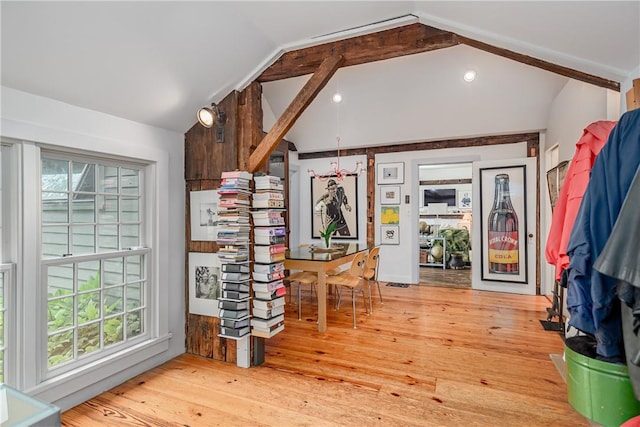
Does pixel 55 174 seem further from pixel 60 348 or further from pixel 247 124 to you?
pixel 247 124

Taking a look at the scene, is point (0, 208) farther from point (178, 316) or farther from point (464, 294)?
point (464, 294)

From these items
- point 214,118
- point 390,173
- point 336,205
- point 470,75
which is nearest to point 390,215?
point 390,173

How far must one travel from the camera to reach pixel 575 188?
190 centimetres

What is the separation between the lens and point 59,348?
2.16m

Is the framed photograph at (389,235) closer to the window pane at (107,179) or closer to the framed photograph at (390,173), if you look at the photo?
the framed photograph at (390,173)

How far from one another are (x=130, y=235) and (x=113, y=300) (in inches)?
19.7

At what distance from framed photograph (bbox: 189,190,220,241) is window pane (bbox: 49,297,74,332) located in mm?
985

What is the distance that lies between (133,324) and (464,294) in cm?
430

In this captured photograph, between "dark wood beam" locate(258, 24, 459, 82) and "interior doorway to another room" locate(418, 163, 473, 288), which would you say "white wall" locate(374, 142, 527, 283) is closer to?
"interior doorway to another room" locate(418, 163, 473, 288)

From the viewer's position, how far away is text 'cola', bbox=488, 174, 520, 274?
16.4 ft

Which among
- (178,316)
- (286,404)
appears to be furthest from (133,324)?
(286,404)

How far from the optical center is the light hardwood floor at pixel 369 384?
2.04 m

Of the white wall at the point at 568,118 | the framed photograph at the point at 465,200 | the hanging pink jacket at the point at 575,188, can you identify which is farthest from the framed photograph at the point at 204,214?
the framed photograph at the point at 465,200

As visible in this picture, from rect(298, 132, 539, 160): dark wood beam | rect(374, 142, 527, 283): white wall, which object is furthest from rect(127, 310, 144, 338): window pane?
rect(298, 132, 539, 160): dark wood beam
